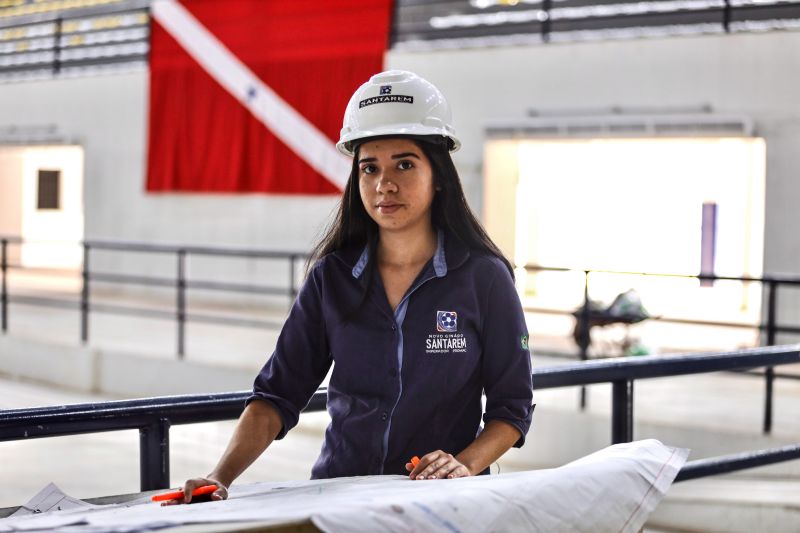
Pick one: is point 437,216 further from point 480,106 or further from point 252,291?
point 480,106

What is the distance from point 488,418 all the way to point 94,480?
14.9 ft

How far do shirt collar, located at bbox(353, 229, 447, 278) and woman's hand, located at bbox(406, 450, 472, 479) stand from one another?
0.96 feet

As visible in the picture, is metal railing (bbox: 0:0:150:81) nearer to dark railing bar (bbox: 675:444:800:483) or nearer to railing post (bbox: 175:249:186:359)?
railing post (bbox: 175:249:186:359)

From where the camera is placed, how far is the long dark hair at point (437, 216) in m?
1.83

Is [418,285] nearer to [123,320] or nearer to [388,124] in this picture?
[388,124]

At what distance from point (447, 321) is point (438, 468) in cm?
24

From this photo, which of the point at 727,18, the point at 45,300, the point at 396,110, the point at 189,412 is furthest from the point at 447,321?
the point at 45,300

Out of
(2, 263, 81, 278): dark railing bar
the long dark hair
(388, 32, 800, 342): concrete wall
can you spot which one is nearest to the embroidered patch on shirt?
the long dark hair

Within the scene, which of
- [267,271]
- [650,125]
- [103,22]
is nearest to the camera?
[650,125]

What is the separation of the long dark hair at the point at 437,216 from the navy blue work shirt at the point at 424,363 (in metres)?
0.03

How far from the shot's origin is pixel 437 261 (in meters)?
1.79

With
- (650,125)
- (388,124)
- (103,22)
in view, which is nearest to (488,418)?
(388,124)

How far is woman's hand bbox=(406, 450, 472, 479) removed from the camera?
161cm

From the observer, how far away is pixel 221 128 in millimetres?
12242
